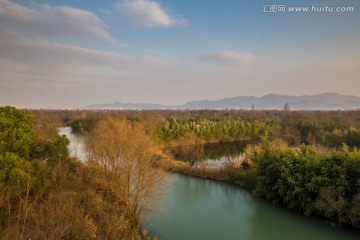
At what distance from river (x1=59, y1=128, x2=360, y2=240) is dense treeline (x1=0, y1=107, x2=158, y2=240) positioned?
2430mm

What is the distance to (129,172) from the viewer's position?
16734mm

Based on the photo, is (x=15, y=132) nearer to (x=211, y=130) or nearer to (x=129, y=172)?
(x=129, y=172)

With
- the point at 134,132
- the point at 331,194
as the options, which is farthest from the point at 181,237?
the point at 331,194

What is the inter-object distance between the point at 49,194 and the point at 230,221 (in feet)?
36.8

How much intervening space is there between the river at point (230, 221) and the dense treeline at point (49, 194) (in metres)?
2.43

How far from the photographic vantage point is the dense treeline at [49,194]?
9.21 metres

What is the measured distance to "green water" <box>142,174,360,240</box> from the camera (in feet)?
53.7

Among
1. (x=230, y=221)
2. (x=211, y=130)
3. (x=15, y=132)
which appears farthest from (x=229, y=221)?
(x=211, y=130)

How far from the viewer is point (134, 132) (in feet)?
64.0

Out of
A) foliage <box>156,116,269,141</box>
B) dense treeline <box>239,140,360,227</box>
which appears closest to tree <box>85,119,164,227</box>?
dense treeline <box>239,140,360,227</box>

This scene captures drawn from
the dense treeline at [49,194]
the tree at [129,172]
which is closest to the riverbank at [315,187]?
the tree at [129,172]

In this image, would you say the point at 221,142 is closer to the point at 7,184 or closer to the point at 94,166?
the point at 94,166

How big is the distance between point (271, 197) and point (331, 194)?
4943 mm

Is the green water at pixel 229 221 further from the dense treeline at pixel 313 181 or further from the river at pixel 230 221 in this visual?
the dense treeline at pixel 313 181
